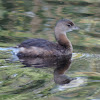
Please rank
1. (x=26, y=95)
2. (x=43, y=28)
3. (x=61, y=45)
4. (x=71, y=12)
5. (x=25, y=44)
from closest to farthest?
(x=26, y=95), (x=25, y=44), (x=61, y=45), (x=43, y=28), (x=71, y=12)

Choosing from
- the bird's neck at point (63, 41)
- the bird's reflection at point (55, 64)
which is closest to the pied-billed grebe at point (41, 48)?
the bird's neck at point (63, 41)

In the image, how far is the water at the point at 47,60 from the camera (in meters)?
6.48

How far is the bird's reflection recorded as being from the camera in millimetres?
7527

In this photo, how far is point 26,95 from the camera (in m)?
6.19

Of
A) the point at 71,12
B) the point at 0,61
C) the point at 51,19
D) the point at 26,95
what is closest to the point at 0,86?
the point at 26,95

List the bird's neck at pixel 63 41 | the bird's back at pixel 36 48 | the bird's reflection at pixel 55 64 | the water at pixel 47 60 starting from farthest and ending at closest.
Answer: the bird's neck at pixel 63 41, the bird's back at pixel 36 48, the bird's reflection at pixel 55 64, the water at pixel 47 60

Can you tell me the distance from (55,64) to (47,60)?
366 millimetres

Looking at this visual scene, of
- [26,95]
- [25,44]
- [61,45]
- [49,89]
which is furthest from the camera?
[61,45]

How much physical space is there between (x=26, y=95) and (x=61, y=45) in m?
3.73

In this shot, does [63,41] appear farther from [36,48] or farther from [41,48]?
[36,48]

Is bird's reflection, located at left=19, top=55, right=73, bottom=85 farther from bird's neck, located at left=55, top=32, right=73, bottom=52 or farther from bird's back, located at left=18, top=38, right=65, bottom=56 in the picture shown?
bird's neck, located at left=55, top=32, right=73, bottom=52

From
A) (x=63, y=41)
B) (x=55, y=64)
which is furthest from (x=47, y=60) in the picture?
(x=63, y=41)

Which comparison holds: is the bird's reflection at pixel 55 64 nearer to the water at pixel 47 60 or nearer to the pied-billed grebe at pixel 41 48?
the water at pixel 47 60

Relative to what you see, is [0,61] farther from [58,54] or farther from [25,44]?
[58,54]
